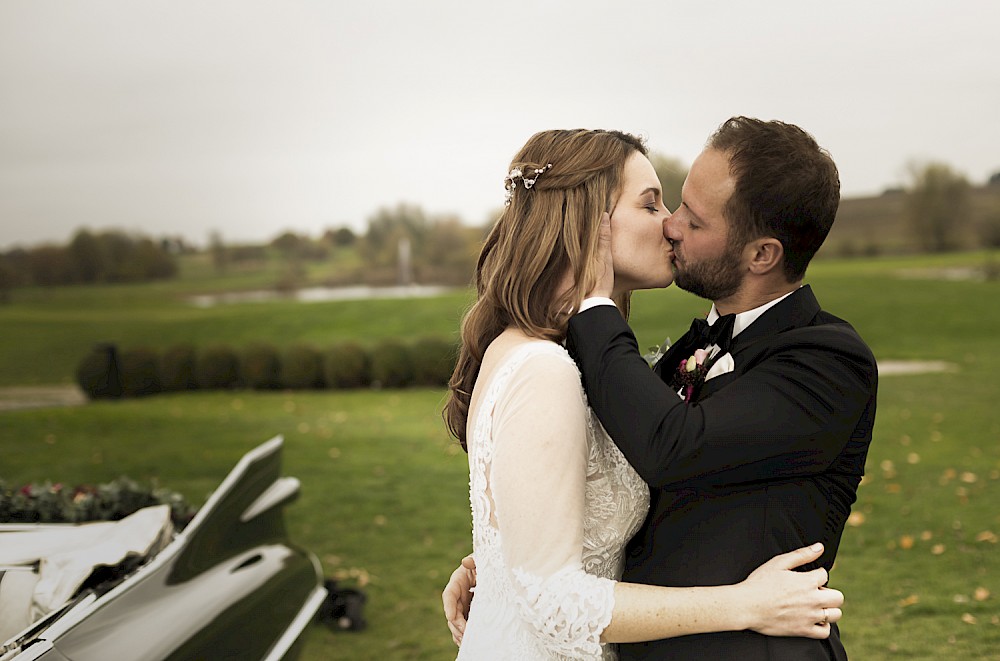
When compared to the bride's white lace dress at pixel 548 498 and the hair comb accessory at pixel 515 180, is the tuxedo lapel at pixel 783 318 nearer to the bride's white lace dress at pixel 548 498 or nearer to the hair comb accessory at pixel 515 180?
the bride's white lace dress at pixel 548 498

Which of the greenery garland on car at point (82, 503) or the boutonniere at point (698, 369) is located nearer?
the boutonniere at point (698, 369)

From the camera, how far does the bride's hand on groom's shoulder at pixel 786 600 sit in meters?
1.67

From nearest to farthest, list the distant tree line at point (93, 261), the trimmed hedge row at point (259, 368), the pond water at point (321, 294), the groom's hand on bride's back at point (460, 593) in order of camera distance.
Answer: the groom's hand on bride's back at point (460, 593) < the trimmed hedge row at point (259, 368) < the distant tree line at point (93, 261) < the pond water at point (321, 294)

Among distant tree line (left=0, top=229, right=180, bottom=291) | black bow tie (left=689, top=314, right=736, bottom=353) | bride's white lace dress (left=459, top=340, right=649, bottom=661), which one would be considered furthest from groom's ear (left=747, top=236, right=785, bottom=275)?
distant tree line (left=0, top=229, right=180, bottom=291)

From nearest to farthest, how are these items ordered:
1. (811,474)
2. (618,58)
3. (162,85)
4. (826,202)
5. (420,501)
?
(811,474), (826,202), (420,501), (618,58), (162,85)

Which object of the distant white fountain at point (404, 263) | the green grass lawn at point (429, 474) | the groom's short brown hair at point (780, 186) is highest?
the groom's short brown hair at point (780, 186)

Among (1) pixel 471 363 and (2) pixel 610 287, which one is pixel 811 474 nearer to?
(2) pixel 610 287

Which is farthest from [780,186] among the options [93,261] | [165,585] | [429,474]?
[93,261]

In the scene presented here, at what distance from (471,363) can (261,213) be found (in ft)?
102

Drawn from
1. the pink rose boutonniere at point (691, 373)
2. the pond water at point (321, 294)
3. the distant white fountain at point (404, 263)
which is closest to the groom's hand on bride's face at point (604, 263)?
the pink rose boutonniere at point (691, 373)

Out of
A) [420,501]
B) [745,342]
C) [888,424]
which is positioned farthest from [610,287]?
[888,424]

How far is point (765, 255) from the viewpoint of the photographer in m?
1.90

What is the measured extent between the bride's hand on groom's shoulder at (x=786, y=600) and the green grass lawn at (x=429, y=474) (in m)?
2.08

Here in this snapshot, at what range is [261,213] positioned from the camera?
31766mm
